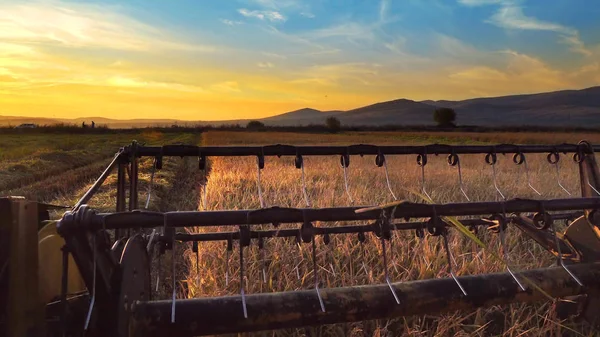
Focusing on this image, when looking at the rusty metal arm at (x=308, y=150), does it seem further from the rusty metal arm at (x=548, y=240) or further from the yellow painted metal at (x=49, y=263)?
the yellow painted metal at (x=49, y=263)

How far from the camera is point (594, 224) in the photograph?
7.52 ft

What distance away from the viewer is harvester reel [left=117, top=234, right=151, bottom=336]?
4.99ft

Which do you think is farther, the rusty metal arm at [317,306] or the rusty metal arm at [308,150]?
the rusty metal arm at [308,150]

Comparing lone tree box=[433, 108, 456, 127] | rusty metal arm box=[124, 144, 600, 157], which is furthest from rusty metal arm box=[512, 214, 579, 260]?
lone tree box=[433, 108, 456, 127]

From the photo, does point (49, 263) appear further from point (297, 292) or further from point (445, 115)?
point (445, 115)

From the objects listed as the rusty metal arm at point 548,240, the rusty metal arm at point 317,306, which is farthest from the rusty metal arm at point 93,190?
the rusty metal arm at point 548,240

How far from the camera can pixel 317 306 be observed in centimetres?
161

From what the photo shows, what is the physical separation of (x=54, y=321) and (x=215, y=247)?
2.33 meters

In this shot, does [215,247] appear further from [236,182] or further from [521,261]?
[236,182]

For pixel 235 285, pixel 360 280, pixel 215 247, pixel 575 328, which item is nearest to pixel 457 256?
pixel 360 280

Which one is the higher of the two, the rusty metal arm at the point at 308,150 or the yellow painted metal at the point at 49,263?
the rusty metal arm at the point at 308,150

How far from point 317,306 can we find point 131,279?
27.0 inches

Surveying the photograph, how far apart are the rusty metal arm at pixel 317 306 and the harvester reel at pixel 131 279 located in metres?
0.03

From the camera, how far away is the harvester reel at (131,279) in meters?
1.52
